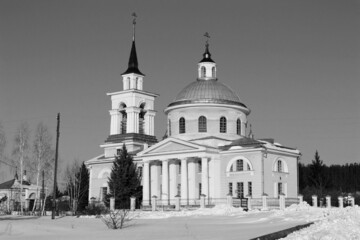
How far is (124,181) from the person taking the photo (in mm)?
50062

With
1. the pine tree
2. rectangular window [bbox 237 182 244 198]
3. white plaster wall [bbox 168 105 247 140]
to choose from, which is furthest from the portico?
white plaster wall [bbox 168 105 247 140]

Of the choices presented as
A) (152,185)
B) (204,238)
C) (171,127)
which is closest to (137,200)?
(152,185)

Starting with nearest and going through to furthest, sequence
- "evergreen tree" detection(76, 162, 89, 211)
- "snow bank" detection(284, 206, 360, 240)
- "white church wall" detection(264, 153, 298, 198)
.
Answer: "snow bank" detection(284, 206, 360, 240) < "white church wall" detection(264, 153, 298, 198) < "evergreen tree" detection(76, 162, 89, 211)

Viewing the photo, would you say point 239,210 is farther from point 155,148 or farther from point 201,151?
point 155,148

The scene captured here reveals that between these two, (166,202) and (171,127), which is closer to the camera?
(166,202)

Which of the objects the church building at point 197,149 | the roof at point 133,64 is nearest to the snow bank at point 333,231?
the church building at point 197,149

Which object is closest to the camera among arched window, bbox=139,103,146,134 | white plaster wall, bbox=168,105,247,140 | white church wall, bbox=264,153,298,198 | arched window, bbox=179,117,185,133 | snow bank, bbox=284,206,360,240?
snow bank, bbox=284,206,360,240

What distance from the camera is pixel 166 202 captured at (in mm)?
49094

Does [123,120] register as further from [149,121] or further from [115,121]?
[149,121]

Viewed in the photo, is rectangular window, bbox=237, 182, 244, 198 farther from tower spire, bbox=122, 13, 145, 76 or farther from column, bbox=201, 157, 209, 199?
tower spire, bbox=122, 13, 145, 76

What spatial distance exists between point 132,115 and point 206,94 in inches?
290

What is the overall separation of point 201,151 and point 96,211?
9.75 m

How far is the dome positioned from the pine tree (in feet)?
21.1

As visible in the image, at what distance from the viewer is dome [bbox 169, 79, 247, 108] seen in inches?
2009
